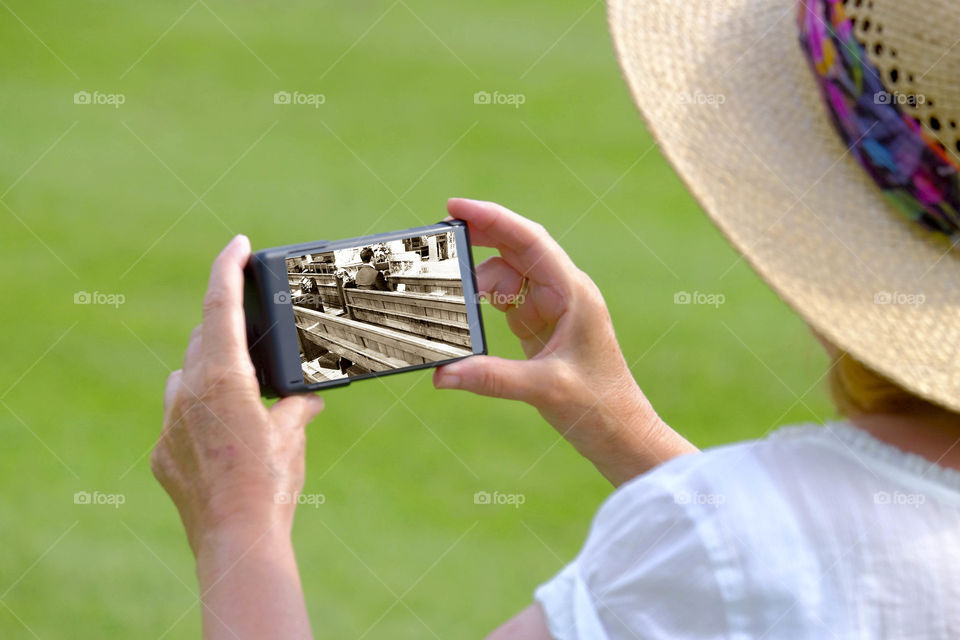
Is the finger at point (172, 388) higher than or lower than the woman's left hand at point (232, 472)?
higher

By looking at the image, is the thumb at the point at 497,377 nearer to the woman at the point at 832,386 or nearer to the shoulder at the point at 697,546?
the woman at the point at 832,386

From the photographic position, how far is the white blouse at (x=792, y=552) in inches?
32.0

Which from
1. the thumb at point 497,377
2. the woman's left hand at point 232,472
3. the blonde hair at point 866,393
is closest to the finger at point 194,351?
the woman's left hand at point 232,472

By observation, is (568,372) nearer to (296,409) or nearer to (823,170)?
(296,409)

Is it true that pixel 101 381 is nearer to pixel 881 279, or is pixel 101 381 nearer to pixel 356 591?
pixel 356 591

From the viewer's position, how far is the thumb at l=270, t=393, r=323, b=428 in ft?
4.22

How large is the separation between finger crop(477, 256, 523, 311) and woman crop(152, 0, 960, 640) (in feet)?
1.80

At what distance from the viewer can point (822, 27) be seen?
899 millimetres

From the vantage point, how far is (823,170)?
940 mm

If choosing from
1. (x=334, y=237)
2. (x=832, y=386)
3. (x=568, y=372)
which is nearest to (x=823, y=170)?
(x=832, y=386)

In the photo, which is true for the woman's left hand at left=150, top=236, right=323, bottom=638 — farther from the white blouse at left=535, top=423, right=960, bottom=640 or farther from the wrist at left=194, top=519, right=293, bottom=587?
the white blouse at left=535, top=423, right=960, bottom=640

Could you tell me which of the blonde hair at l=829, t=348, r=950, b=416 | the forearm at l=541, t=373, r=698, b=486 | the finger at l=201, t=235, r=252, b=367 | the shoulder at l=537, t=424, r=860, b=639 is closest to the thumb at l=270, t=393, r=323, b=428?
the finger at l=201, t=235, r=252, b=367

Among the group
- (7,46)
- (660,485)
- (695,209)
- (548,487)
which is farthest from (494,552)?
(7,46)

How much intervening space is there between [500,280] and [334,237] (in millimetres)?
3325
